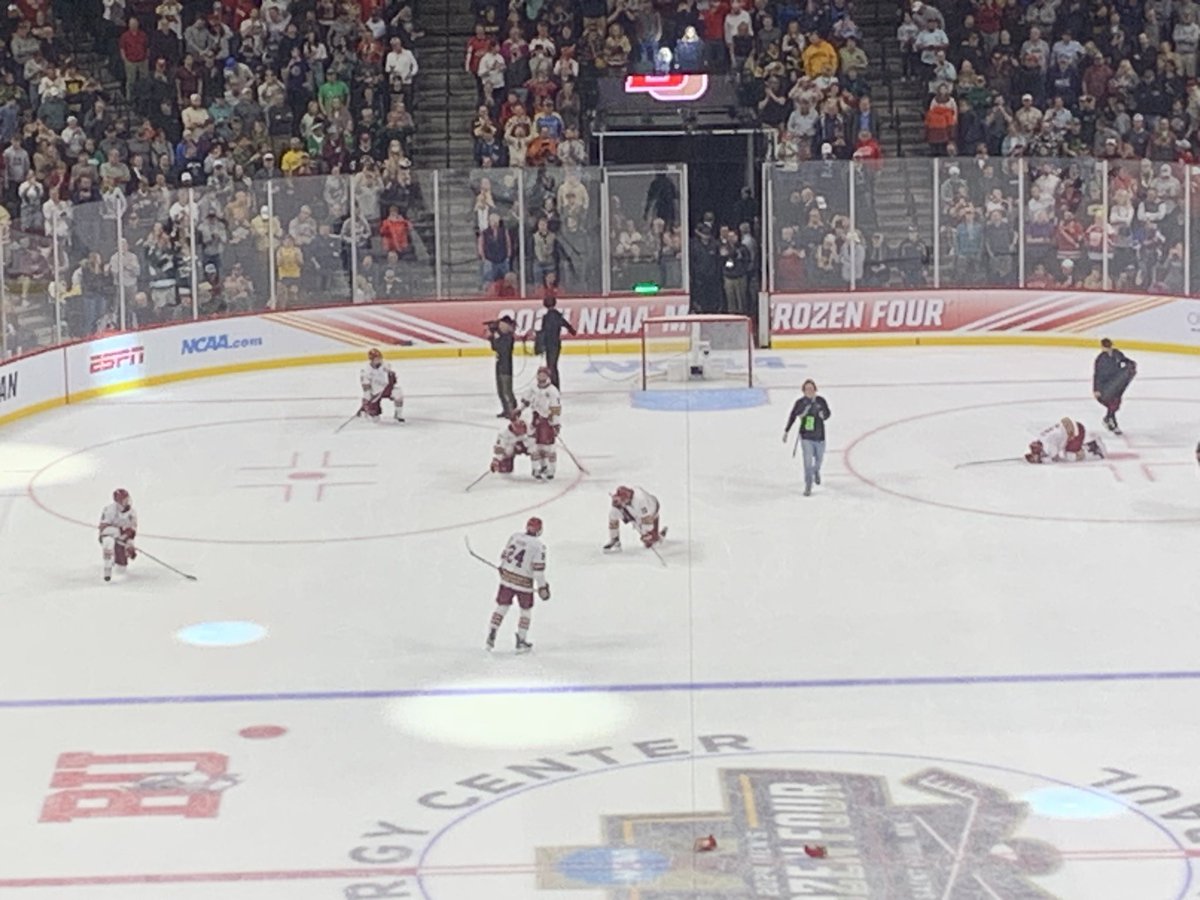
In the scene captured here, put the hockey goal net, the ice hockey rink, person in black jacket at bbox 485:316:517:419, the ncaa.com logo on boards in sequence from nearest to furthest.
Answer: the ice hockey rink → person in black jacket at bbox 485:316:517:419 → the hockey goal net → the ncaa.com logo on boards

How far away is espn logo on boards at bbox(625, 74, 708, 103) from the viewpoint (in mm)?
31406

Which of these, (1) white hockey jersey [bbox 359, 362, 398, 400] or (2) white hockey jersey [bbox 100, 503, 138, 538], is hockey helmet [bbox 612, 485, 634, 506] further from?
(1) white hockey jersey [bbox 359, 362, 398, 400]

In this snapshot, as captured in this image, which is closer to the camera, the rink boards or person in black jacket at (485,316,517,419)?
person in black jacket at (485,316,517,419)

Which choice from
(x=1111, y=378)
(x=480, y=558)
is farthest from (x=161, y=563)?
(x=1111, y=378)

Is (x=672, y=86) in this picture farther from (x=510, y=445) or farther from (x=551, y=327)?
(x=510, y=445)

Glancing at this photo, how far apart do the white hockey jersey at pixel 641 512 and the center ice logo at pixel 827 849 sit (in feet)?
18.3

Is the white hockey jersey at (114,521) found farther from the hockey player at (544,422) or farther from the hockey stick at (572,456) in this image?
the hockey stick at (572,456)

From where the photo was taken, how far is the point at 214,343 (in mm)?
29297

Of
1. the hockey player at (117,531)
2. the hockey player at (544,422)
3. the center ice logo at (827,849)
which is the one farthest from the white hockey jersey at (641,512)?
the center ice logo at (827,849)

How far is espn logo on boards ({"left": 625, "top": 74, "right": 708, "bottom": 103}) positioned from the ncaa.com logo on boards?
618cm

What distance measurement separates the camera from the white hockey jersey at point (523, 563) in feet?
52.6

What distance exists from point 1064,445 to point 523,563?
27.4 ft

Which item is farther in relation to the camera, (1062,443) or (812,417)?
(1062,443)

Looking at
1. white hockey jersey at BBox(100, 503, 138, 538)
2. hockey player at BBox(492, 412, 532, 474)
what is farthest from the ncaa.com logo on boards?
white hockey jersey at BBox(100, 503, 138, 538)
